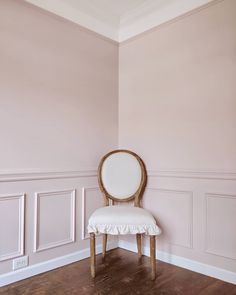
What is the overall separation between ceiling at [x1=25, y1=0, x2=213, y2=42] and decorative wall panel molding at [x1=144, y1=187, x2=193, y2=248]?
1.74 metres

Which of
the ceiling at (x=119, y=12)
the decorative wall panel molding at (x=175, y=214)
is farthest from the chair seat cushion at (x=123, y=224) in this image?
the ceiling at (x=119, y=12)

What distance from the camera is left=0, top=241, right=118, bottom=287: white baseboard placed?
204cm

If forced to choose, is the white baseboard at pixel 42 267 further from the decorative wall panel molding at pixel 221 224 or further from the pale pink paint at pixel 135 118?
the decorative wall panel molding at pixel 221 224

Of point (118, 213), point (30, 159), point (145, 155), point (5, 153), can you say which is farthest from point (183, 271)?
point (5, 153)

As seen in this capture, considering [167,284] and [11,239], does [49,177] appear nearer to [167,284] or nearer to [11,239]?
[11,239]

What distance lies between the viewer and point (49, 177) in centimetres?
234

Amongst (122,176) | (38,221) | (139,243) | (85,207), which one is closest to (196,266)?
(139,243)

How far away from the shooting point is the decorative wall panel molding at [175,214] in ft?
7.79

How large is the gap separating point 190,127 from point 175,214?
2.84 feet

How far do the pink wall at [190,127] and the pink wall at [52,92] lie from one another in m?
0.36

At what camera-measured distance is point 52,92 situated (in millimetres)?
2391

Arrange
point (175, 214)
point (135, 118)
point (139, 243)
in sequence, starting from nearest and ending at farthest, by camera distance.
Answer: point (175, 214) → point (139, 243) → point (135, 118)

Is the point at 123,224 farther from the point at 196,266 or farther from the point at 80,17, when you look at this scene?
the point at 80,17

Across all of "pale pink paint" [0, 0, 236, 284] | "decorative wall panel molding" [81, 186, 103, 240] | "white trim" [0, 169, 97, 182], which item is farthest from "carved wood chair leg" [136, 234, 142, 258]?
"white trim" [0, 169, 97, 182]
